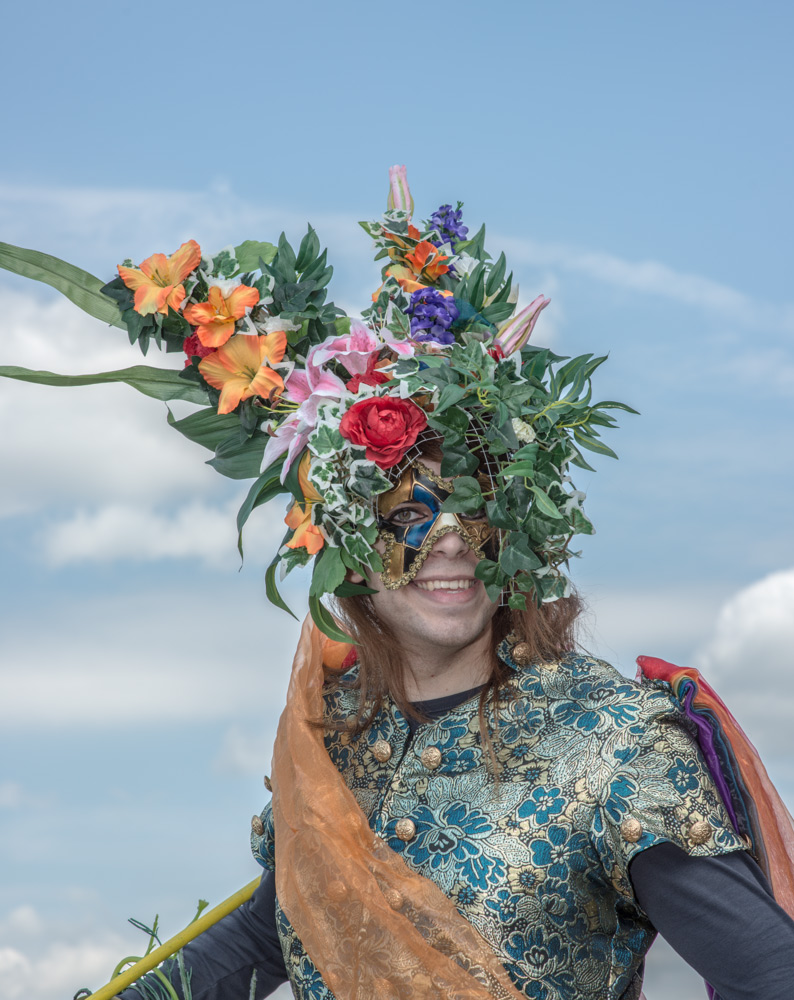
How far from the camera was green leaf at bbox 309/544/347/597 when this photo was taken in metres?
2.74

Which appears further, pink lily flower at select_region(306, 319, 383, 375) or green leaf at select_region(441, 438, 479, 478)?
pink lily flower at select_region(306, 319, 383, 375)

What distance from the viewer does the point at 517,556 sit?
2668 mm

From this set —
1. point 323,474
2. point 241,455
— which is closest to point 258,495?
point 241,455

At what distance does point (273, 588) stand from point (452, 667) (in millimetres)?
461

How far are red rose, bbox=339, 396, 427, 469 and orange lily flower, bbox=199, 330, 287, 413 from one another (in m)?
0.24

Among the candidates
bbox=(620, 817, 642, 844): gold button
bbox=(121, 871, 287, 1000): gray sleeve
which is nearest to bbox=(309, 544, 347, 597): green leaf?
bbox=(620, 817, 642, 844): gold button

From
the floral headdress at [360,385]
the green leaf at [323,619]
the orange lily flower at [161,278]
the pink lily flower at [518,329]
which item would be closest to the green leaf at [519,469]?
the floral headdress at [360,385]

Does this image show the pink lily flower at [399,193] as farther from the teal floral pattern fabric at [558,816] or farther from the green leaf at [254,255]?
the teal floral pattern fabric at [558,816]

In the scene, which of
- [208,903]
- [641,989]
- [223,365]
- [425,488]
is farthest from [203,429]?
[641,989]

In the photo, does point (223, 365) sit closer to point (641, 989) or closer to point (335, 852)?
point (335, 852)

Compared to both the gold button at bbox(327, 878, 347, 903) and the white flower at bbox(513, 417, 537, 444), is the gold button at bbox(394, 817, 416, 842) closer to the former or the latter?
the gold button at bbox(327, 878, 347, 903)

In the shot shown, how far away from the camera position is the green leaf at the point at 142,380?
3008mm

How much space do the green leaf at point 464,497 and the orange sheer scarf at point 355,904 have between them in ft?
2.38

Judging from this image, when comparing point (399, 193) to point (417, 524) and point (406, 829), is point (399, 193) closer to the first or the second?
point (417, 524)
